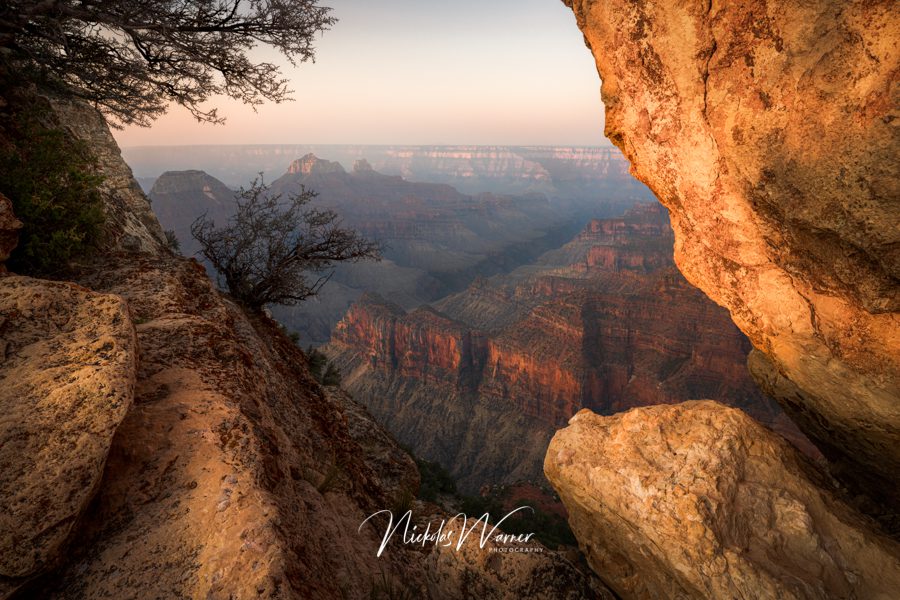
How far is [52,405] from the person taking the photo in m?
3.03

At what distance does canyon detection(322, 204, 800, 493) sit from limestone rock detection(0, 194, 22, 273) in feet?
107

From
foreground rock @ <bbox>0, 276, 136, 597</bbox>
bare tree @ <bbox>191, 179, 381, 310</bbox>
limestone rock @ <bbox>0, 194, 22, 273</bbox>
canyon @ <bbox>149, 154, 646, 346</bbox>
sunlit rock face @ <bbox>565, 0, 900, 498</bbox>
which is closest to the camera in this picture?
foreground rock @ <bbox>0, 276, 136, 597</bbox>

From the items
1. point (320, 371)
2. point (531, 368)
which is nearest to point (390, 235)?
point (531, 368)

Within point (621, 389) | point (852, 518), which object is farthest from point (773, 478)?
point (621, 389)

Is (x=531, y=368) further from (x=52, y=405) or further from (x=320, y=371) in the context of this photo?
(x=52, y=405)

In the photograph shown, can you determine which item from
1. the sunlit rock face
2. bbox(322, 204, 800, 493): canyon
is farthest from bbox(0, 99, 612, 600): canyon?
bbox(322, 204, 800, 493): canyon

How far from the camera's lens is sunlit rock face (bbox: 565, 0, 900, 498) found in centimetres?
382

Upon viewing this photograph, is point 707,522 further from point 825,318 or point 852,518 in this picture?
point 825,318

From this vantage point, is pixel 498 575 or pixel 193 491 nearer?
pixel 193 491

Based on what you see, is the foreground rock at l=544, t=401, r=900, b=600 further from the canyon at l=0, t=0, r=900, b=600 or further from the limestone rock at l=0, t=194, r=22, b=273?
the limestone rock at l=0, t=194, r=22, b=273

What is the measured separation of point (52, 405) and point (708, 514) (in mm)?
5571

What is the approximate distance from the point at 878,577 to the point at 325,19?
10354mm

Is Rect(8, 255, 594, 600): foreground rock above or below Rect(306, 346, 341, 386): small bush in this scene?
above

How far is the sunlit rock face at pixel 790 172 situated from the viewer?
3818mm
